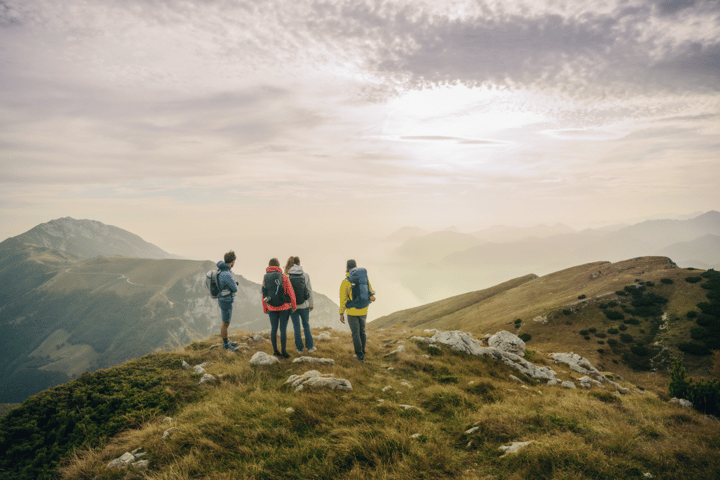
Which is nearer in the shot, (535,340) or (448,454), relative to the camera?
(448,454)

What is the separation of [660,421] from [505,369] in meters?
5.55

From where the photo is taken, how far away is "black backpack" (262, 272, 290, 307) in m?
10.7

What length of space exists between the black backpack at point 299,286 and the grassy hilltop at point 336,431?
2617mm

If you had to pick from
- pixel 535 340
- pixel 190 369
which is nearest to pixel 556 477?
pixel 190 369

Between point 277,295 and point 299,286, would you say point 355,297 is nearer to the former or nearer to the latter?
point 299,286

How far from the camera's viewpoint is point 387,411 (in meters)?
7.10

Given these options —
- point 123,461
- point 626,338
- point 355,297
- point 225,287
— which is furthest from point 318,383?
point 626,338

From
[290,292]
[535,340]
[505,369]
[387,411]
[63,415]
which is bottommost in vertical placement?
[535,340]

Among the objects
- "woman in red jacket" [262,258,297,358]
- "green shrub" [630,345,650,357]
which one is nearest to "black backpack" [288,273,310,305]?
"woman in red jacket" [262,258,297,358]

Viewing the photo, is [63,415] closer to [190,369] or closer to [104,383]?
[104,383]

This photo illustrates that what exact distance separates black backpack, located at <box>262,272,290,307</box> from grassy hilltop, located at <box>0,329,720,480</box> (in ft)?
7.58

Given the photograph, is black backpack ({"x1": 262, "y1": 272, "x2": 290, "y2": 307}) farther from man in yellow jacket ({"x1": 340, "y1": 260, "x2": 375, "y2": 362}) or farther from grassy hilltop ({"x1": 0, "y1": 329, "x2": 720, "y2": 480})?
grassy hilltop ({"x1": 0, "y1": 329, "x2": 720, "y2": 480})

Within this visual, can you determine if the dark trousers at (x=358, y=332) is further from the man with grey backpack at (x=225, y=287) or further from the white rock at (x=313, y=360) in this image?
the man with grey backpack at (x=225, y=287)

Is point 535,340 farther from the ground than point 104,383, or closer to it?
closer to it
